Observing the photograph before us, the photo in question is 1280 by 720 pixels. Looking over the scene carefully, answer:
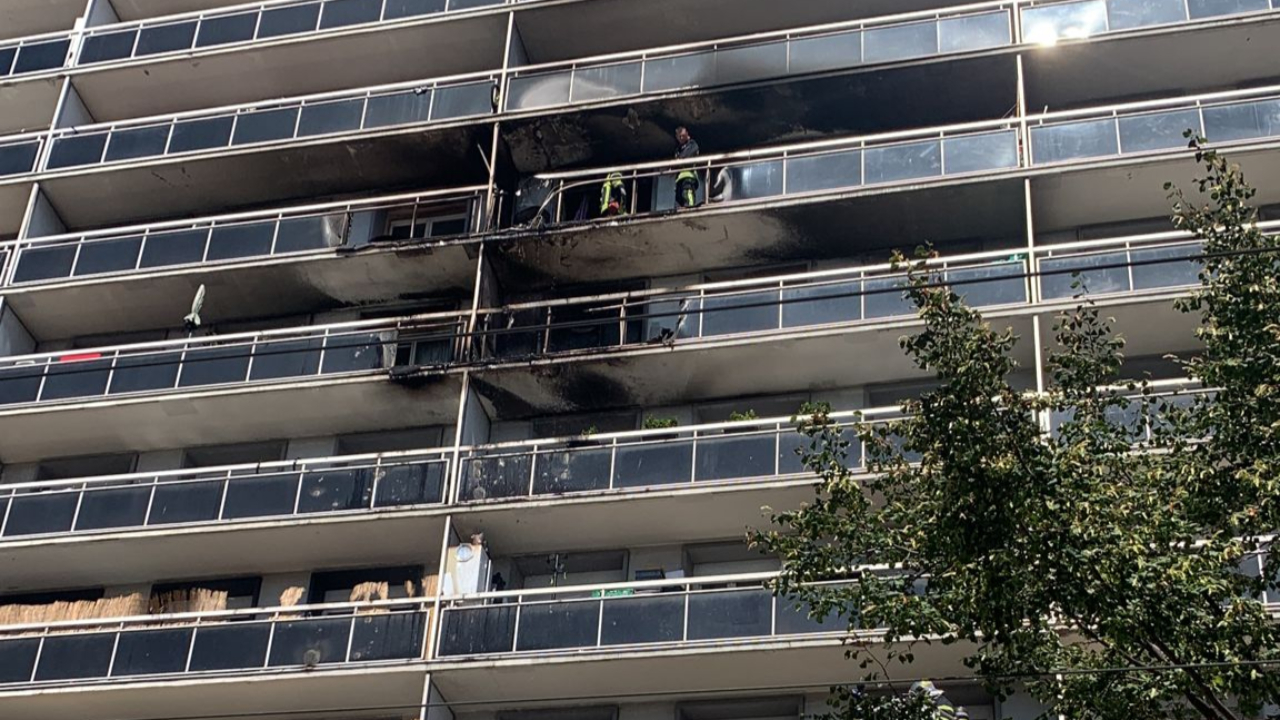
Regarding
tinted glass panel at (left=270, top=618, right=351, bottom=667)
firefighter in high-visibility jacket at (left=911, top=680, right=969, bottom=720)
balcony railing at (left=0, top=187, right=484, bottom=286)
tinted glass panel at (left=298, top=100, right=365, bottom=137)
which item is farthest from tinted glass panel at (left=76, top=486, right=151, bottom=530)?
firefighter in high-visibility jacket at (left=911, top=680, right=969, bottom=720)

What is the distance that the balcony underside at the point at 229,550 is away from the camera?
27688 mm

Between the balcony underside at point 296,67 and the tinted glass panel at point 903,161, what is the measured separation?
26.6 ft

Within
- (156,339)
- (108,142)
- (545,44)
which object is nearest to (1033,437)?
(545,44)

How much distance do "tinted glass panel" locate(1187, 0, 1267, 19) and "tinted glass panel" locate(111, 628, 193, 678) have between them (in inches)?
733

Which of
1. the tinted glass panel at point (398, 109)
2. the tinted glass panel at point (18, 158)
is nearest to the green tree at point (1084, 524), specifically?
the tinted glass panel at point (398, 109)

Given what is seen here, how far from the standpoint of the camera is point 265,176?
110ft

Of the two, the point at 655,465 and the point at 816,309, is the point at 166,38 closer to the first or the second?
the point at 655,465

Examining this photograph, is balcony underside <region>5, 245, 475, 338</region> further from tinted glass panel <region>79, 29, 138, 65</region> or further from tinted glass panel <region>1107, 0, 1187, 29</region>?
tinted glass panel <region>1107, 0, 1187, 29</region>

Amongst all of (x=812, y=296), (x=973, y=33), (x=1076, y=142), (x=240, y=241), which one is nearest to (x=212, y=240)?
(x=240, y=241)

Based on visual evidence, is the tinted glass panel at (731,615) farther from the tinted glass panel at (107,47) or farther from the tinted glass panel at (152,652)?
the tinted glass panel at (107,47)

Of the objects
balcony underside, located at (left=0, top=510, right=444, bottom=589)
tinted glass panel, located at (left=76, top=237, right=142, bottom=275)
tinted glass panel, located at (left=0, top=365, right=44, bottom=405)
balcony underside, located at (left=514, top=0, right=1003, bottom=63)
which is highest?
balcony underside, located at (left=514, top=0, right=1003, bottom=63)

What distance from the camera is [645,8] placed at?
32.6m

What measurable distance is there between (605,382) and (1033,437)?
11.8m

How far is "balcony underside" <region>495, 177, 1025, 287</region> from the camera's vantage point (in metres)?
28.5
